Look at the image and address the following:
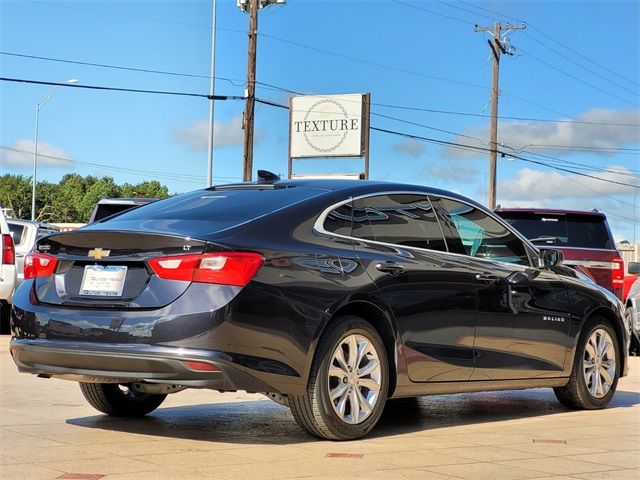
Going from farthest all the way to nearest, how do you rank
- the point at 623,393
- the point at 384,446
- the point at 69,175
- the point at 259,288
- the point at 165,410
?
1. the point at 69,175
2. the point at 623,393
3. the point at 165,410
4. the point at 384,446
5. the point at 259,288

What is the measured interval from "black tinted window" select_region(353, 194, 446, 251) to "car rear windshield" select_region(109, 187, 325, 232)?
0.36m

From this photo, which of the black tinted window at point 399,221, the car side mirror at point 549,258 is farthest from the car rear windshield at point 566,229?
the black tinted window at point 399,221

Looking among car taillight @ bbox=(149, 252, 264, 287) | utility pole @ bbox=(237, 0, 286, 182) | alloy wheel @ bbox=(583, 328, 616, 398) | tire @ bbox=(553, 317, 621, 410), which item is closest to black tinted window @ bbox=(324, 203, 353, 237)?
car taillight @ bbox=(149, 252, 264, 287)

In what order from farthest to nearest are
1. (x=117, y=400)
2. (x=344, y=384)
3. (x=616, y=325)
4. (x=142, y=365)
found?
(x=616, y=325) → (x=117, y=400) → (x=344, y=384) → (x=142, y=365)

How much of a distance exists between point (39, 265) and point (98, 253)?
537mm

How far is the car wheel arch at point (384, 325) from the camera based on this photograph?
6762 millimetres

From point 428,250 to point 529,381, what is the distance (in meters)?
1.49

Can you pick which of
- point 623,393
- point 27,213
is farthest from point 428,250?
point 27,213

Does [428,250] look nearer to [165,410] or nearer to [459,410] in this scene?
[459,410]

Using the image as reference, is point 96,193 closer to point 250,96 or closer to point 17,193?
point 17,193

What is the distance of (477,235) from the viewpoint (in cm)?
800

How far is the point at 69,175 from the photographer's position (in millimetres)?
138000

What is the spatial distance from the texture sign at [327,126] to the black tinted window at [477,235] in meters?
26.1

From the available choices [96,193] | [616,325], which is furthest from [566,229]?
[96,193]
